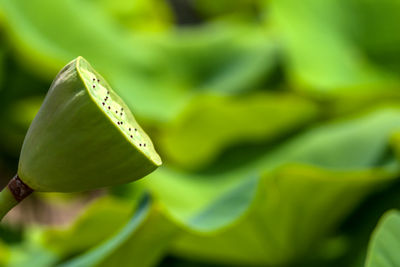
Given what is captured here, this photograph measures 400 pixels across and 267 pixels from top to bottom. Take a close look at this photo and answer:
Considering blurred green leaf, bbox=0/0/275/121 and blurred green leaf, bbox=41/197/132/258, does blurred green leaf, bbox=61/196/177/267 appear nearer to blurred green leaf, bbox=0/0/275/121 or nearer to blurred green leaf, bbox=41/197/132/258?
blurred green leaf, bbox=41/197/132/258

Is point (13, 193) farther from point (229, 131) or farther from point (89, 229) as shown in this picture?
point (229, 131)

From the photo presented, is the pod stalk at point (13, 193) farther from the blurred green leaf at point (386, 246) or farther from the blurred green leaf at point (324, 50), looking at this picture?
the blurred green leaf at point (324, 50)

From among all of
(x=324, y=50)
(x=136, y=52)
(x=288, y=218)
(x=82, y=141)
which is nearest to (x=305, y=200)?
(x=288, y=218)

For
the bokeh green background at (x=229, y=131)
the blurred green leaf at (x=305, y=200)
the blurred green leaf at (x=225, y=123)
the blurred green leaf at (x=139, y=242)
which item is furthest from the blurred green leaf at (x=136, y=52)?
the blurred green leaf at (x=139, y=242)

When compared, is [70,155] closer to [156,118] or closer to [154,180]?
[154,180]

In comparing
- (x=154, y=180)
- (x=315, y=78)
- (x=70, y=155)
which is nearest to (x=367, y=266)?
(x=70, y=155)
